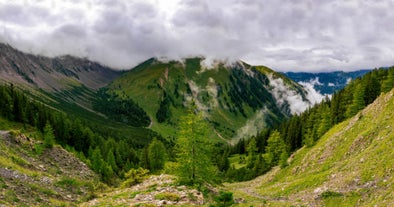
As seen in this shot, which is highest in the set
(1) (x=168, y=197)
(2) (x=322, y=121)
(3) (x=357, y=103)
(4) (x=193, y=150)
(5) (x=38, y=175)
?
(3) (x=357, y=103)

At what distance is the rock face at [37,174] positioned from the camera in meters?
29.4

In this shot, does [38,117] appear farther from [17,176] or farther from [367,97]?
[367,97]

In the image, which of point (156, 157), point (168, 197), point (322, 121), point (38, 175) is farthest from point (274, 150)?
point (38, 175)

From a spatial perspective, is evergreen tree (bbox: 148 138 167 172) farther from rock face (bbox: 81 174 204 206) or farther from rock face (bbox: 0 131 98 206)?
rock face (bbox: 81 174 204 206)

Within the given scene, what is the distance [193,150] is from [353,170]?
61.7ft

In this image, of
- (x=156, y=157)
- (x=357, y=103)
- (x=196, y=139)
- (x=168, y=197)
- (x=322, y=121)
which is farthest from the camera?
(x=156, y=157)

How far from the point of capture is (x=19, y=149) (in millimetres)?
48312

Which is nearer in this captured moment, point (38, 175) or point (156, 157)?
point (38, 175)

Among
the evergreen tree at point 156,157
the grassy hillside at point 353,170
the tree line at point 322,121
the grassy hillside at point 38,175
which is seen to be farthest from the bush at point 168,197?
the evergreen tree at point 156,157

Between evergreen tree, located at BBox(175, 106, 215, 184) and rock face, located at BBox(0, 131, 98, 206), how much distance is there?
41.3 ft

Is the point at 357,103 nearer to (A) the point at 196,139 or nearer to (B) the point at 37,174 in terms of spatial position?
(A) the point at 196,139

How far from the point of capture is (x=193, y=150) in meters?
37.9

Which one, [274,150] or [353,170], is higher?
[353,170]

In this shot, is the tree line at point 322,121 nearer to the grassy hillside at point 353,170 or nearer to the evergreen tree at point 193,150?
the grassy hillside at point 353,170
